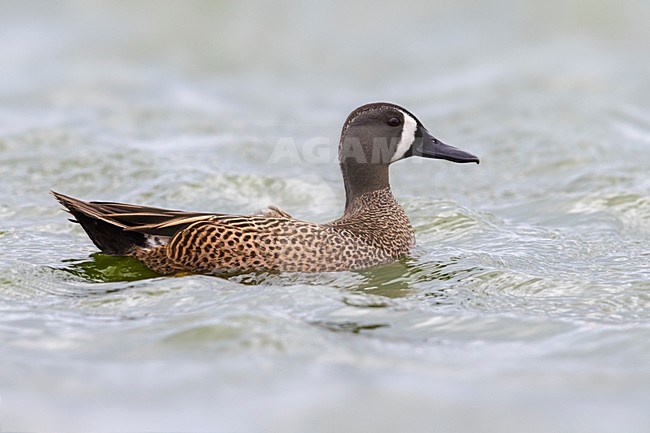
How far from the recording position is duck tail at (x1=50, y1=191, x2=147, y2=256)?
29.1ft

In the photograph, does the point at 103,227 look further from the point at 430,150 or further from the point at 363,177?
the point at 430,150

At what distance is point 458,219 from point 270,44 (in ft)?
29.8

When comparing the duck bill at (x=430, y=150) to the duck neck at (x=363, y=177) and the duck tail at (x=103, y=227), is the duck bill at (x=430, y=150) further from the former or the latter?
the duck tail at (x=103, y=227)

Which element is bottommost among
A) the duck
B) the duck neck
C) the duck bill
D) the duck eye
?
the duck

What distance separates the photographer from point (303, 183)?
42.5 ft

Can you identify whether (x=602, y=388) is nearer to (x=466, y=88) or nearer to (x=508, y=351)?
(x=508, y=351)

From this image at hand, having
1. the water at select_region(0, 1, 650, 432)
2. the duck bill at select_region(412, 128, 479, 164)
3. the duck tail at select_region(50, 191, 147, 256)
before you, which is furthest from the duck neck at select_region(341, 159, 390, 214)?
the duck tail at select_region(50, 191, 147, 256)

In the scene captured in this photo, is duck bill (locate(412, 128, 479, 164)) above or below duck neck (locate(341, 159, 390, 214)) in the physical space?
above

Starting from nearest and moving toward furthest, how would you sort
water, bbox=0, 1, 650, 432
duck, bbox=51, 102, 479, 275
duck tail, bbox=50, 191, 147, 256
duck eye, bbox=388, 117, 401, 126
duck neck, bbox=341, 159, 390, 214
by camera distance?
water, bbox=0, 1, 650, 432 → duck, bbox=51, 102, 479, 275 → duck tail, bbox=50, 191, 147, 256 → duck eye, bbox=388, 117, 401, 126 → duck neck, bbox=341, 159, 390, 214

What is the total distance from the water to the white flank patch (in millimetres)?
959

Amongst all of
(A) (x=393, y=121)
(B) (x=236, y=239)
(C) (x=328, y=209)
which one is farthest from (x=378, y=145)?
(C) (x=328, y=209)

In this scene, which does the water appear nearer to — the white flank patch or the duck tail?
the duck tail

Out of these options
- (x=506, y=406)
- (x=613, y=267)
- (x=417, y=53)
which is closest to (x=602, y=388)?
(x=506, y=406)

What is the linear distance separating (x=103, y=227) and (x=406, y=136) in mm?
2711
